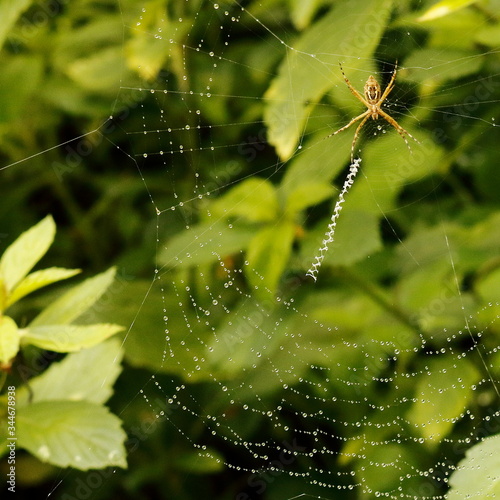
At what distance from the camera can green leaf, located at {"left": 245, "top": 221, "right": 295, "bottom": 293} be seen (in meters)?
1.43

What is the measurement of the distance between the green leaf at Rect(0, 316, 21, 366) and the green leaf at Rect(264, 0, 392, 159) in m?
0.62

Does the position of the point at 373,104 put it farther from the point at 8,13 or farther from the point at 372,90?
the point at 8,13

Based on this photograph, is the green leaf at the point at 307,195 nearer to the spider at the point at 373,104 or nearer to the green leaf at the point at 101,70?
the spider at the point at 373,104

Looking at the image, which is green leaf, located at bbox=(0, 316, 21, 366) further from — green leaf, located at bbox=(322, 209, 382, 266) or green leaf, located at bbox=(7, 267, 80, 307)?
green leaf, located at bbox=(322, 209, 382, 266)

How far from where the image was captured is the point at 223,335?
1.60 m

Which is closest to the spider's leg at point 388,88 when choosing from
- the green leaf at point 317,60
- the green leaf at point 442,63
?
the green leaf at point 442,63

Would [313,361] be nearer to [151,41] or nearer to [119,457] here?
[119,457]

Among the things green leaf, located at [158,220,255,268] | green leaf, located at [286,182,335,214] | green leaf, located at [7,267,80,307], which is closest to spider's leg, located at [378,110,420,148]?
green leaf, located at [286,182,335,214]

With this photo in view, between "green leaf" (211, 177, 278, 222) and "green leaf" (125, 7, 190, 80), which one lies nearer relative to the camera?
"green leaf" (211, 177, 278, 222)

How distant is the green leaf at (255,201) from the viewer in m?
1.49

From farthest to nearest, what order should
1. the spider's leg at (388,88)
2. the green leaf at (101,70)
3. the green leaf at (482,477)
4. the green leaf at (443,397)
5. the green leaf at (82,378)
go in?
the green leaf at (101,70)
the spider's leg at (388,88)
the green leaf at (443,397)
the green leaf at (82,378)
the green leaf at (482,477)

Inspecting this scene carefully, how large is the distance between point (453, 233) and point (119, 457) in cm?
98

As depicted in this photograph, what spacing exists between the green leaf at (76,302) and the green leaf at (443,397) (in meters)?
0.76

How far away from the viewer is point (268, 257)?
4.74 feet
